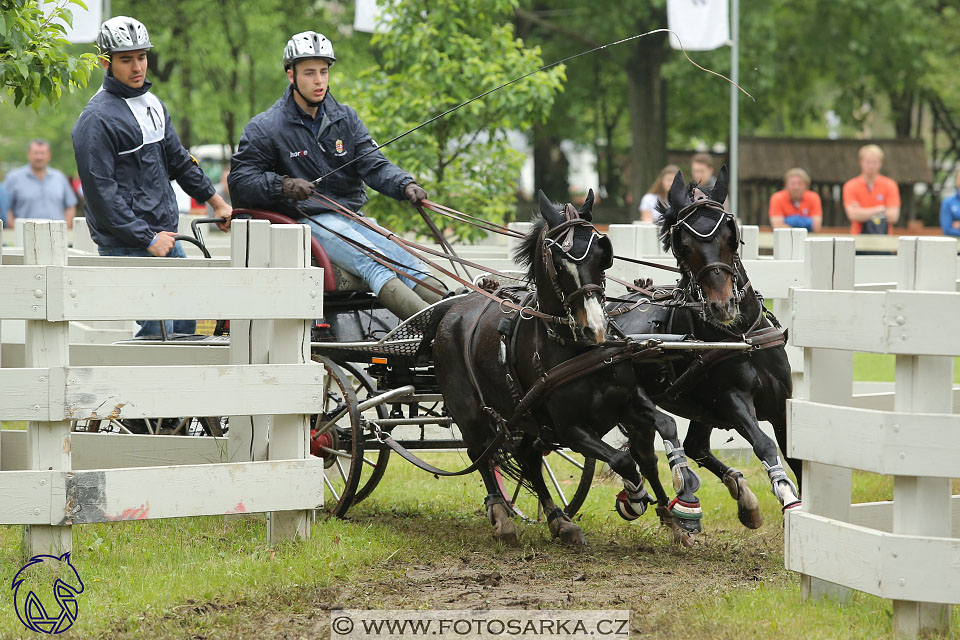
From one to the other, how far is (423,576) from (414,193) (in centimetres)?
252

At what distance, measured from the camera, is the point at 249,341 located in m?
6.60

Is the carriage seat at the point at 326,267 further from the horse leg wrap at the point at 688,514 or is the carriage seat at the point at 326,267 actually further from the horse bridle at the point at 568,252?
the horse leg wrap at the point at 688,514

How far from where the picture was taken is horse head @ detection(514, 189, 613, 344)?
589 cm

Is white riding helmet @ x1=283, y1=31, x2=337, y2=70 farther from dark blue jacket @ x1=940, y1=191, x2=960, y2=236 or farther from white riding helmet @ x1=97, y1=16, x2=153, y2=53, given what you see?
dark blue jacket @ x1=940, y1=191, x2=960, y2=236

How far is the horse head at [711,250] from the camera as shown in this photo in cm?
600

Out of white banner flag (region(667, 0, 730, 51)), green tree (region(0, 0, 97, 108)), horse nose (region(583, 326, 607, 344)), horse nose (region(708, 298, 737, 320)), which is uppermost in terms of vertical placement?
white banner flag (region(667, 0, 730, 51))

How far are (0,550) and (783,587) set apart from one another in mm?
3745

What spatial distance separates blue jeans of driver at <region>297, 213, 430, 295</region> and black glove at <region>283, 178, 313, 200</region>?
0.20 metres

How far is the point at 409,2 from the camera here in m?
12.0

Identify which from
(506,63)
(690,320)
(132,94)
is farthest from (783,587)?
(506,63)

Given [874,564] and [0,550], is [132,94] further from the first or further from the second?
[874,564]

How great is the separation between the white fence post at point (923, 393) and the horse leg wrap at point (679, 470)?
5.51 ft

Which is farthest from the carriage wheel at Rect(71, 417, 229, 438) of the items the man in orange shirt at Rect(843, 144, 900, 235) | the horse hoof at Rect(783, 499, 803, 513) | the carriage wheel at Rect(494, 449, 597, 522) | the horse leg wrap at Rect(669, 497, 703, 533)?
the man in orange shirt at Rect(843, 144, 900, 235)

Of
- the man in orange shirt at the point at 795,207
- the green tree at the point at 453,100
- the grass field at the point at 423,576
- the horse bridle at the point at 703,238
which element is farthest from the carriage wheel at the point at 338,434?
the man in orange shirt at the point at 795,207
